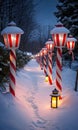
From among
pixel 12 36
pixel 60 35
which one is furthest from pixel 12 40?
pixel 60 35

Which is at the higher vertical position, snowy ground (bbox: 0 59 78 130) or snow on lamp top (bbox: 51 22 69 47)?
snow on lamp top (bbox: 51 22 69 47)

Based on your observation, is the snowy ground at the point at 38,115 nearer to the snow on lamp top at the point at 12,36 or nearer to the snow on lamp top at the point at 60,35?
the snow on lamp top at the point at 12,36

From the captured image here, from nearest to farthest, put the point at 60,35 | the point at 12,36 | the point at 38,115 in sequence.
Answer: the point at 38,115
the point at 12,36
the point at 60,35

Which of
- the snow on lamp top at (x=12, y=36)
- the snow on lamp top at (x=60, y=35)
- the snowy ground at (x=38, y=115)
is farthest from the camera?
the snow on lamp top at (x=60, y=35)

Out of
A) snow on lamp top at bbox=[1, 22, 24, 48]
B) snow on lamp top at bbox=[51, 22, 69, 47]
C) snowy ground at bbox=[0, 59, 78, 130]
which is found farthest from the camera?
snow on lamp top at bbox=[51, 22, 69, 47]

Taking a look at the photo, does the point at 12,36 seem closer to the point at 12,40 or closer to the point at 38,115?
the point at 12,40

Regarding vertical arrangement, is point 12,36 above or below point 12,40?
above

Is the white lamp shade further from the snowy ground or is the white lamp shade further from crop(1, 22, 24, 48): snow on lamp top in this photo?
the snowy ground

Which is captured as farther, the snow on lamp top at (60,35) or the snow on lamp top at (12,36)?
the snow on lamp top at (60,35)

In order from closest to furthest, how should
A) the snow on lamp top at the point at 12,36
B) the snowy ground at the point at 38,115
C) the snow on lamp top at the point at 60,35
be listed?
the snowy ground at the point at 38,115 < the snow on lamp top at the point at 12,36 < the snow on lamp top at the point at 60,35

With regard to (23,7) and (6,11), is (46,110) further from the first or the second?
(23,7)

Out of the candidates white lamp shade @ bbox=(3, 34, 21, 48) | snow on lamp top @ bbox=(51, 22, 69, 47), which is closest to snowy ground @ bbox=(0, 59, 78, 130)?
white lamp shade @ bbox=(3, 34, 21, 48)

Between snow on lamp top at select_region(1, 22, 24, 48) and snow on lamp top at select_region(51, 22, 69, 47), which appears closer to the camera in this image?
snow on lamp top at select_region(1, 22, 24, 48)

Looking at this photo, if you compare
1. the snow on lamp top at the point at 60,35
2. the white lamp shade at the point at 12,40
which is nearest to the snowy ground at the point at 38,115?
the white lamp shade at the point at 12,40
